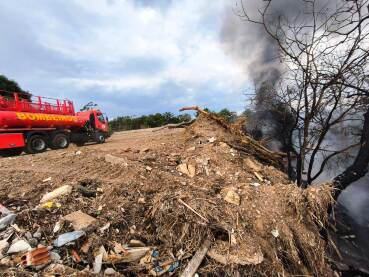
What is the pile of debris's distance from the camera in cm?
345

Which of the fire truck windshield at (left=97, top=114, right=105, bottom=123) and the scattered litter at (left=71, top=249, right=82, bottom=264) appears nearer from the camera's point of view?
the scattered litter at (left=71, top=249, right=82, bottom=264)

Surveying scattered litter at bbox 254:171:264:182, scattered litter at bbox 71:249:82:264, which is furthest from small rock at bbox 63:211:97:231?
scattered litter at bbox 254:171:264:182

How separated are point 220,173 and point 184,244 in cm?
227

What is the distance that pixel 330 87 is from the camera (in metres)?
7.50

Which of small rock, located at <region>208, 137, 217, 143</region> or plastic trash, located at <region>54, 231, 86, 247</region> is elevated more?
small rock, located at <region>208, 137, 217, 143</region>

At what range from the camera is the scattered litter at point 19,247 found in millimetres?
3243

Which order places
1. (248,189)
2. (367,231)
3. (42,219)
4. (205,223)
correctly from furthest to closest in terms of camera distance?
(367,231)
(248,189)
(205,223)
(42,219)

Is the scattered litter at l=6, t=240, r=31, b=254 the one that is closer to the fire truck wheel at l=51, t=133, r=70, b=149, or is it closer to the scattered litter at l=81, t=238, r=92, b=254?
the scattered litter at l=81, t=238, r=92, b=254

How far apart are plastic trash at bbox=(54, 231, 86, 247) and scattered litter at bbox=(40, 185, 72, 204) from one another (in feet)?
3.49

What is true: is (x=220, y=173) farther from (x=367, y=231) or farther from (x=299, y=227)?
(x=367, y=231)

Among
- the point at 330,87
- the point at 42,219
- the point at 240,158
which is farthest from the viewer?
the point at 330,87

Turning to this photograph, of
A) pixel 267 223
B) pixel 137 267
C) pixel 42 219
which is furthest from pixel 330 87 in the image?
pixel 42 219

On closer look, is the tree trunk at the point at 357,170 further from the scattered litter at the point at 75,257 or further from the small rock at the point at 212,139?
the scattered litter at the point at 75,257

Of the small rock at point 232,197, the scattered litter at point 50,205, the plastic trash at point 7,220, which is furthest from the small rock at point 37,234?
the small rock at point 232,197
